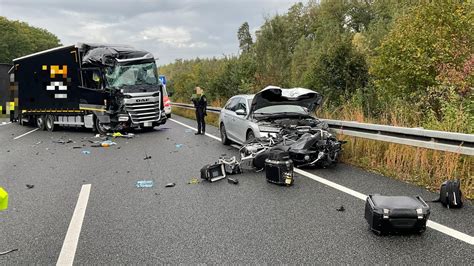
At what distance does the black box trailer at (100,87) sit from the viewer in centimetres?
1636

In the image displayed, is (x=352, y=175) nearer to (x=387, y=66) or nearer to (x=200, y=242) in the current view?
(x=200, y=242)

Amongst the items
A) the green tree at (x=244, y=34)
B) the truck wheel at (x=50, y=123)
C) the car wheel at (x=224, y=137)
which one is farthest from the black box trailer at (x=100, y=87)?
the green tree at (x=244, y=34)

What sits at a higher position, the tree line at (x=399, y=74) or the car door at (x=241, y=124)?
the tree line at (x=399, y=74)

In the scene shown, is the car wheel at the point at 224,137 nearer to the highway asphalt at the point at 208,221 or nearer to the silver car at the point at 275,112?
the silver car at the point at 275,112

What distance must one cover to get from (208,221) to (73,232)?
154 cm

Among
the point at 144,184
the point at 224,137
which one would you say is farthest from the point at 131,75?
the point at 144,184

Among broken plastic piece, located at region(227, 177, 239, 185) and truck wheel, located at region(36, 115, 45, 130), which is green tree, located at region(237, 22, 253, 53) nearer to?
truck wheel, located at region(36, 115, 45, 130)

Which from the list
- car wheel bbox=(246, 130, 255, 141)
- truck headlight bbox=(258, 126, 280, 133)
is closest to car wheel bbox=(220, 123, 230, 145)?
car wheel bbox=(246, 130, 255, 141)

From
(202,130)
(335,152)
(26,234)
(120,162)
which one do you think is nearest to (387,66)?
(202,130)

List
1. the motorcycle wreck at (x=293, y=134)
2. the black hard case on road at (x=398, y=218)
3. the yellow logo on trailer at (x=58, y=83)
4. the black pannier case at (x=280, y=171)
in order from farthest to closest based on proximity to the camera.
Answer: the yellow logo on trailer at (x=58, y=83) < the motorcycle wreck at (x=293, y=134) < the black pannier case at (x=280, y=171) < the black hard case on road at (x=398, y=218)

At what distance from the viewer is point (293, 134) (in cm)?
877

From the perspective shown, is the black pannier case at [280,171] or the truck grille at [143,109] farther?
the truck grille at [143,109]

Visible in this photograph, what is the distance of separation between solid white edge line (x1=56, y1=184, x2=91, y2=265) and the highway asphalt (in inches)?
2.6

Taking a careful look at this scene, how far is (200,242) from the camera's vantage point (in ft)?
14.1
